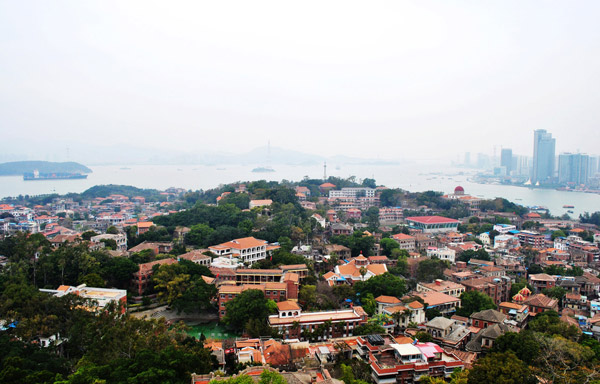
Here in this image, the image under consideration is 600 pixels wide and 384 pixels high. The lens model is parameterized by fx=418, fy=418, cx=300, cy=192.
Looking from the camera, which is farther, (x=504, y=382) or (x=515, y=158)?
(x=515, y=158)

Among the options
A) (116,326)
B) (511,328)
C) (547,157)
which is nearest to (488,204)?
(511,328)

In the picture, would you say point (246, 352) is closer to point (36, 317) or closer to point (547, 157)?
point (36, 317)

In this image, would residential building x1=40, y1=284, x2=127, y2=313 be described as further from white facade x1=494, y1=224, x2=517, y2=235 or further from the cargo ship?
the cargo ship

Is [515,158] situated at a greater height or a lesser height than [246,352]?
greater

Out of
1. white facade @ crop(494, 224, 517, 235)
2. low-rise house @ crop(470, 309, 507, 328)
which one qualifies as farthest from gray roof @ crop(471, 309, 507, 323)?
white facade @ crop(494, 224, 517, 235)

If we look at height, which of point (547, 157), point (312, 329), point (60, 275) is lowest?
point (312, 329)

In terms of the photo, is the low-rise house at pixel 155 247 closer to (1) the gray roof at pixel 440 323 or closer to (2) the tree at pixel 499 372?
(1) the gray roof at pixel 440 323

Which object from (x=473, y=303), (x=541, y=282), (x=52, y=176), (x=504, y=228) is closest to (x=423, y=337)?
(x=473, y=303)
